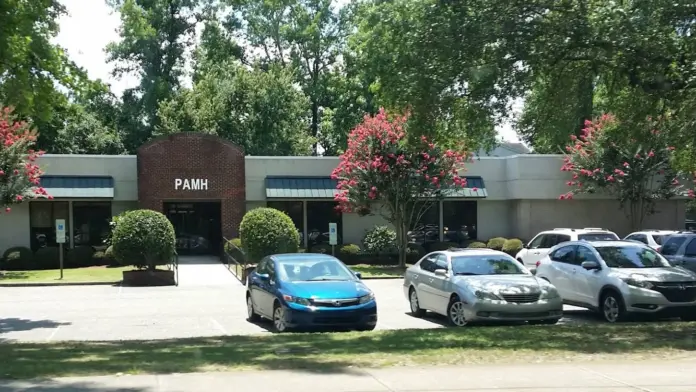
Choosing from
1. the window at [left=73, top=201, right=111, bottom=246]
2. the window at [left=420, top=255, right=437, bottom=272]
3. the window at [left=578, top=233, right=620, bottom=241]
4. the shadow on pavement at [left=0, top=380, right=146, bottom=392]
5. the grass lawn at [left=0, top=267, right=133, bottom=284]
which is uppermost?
the window at [left=73, top=201, right=111, bottom=246]

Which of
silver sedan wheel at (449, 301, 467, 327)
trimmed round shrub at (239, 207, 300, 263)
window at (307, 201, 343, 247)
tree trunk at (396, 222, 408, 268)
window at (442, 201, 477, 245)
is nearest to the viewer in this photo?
silver sedan wheel at (449, 301, 467, 327)

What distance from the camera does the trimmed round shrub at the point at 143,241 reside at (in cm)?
2464

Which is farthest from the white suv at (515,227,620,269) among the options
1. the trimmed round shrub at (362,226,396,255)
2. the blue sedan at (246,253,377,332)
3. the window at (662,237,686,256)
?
the trimmed round shrub at (362,226,396,255)

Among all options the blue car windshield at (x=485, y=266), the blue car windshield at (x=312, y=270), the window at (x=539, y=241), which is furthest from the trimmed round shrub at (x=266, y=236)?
the blue car windshield at (x=485, y=266)

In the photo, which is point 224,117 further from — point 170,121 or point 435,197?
point 435,197

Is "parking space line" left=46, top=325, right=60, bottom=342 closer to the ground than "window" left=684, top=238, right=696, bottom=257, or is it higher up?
closer to the ground

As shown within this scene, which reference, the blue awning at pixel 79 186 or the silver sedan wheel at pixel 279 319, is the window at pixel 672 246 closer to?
the silver sedan wheel at pixel 279 319

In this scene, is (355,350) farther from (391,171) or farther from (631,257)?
(391,171)

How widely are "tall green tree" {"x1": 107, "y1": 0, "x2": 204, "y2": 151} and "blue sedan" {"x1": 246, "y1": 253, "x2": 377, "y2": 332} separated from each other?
116ft

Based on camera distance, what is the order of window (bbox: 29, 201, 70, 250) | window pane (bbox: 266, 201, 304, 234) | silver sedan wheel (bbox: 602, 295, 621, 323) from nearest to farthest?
silver sedan wheel (bbox: 602, 295, 621, 323) < window (bbox: 29, 201, 70, 250) < window pane (bbox: 266, 201, 304, 234)

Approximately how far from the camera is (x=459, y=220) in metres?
35.0

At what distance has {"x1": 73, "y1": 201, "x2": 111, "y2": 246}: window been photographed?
3209 cm

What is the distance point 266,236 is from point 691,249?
14.1 m

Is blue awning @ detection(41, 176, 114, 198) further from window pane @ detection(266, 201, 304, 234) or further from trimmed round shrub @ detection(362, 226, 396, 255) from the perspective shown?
trimmed round shrub @ detection(362, 226, 396, 255)
